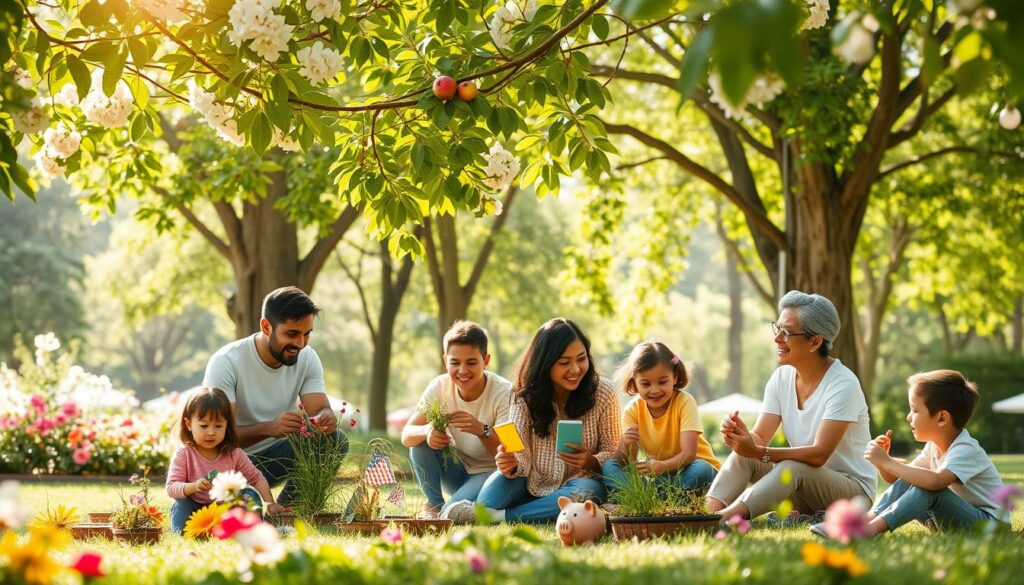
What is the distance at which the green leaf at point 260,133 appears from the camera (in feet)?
15.1

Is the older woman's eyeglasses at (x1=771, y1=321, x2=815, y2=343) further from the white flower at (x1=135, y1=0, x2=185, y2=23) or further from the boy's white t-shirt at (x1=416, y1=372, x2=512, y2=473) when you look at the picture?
the white flower at (x1=135, y1=0, x2=185, y2=23)

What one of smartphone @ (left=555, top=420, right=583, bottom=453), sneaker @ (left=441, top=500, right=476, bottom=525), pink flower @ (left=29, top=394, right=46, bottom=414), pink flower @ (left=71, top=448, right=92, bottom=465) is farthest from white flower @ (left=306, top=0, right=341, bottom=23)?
pink flower @ (left=29, top=394, right=46, bottom=414)

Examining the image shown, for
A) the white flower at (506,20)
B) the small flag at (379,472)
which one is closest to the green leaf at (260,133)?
the white flower at (506,20)

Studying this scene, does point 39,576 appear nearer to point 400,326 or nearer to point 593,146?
point 593,146

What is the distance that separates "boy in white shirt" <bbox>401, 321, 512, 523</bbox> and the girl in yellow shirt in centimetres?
79

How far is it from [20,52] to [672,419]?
4.03 meters

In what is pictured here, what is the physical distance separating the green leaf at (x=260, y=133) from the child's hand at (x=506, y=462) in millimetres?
2642

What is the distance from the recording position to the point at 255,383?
746 centimetres

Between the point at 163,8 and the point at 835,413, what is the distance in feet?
12.4

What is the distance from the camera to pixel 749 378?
182ft

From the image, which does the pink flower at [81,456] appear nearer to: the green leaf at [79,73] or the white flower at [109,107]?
the white flower at [109,107]

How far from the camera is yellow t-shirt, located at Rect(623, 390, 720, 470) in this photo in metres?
6.90

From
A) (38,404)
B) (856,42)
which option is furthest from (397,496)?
(38,404)

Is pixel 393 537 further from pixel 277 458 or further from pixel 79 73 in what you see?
pixel 277 458
